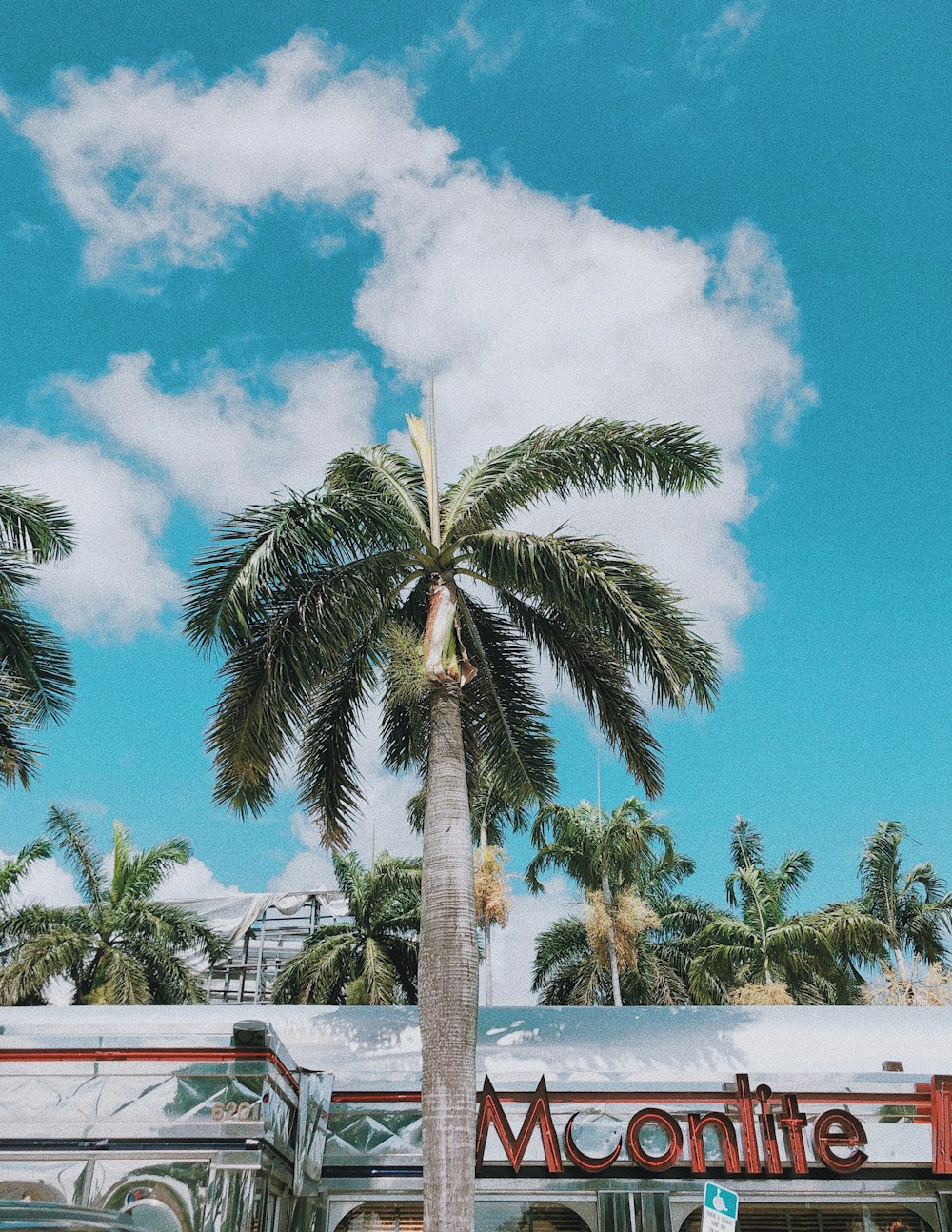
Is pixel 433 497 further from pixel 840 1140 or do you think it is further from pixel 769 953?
pixel 769 953

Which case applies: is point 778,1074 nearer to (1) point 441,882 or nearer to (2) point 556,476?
(1) point 441,882

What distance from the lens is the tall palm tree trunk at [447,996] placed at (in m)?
9.82

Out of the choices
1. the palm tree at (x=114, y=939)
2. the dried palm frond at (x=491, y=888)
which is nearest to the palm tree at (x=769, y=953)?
the dried palm frond at (x=491, y=888)

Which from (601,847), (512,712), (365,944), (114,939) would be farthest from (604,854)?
(512,712)

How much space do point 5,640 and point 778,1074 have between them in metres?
11.9

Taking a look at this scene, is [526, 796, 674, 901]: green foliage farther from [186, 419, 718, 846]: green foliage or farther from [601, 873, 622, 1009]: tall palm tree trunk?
[186, 419, 718, 846]: green foliage

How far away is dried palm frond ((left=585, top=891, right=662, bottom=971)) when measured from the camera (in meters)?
32.7

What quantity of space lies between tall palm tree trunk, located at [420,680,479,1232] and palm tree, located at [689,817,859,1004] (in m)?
20.8

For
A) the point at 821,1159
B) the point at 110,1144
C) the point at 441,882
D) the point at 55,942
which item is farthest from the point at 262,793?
the point at 55,942

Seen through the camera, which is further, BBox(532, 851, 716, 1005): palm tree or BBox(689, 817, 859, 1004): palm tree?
BBox(532, 851, 716, 1005): palm tree

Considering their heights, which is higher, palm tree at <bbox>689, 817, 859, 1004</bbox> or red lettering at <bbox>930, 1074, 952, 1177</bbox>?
palm tree at <bbox>689, 817, 859, 1004</bbox>

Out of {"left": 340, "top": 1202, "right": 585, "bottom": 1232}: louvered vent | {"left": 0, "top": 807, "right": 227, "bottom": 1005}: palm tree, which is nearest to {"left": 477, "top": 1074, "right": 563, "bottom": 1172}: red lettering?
{"left": 340, "top": 1202, "right": 585, "bottom": 1232}: louvered vent

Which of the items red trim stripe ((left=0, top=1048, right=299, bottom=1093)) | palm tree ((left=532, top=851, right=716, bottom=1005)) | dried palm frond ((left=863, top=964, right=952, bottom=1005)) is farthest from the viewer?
palm tree ((left=532, top=851, right=716, bottom=1005))

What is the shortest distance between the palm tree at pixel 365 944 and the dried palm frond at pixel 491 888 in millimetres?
1829
